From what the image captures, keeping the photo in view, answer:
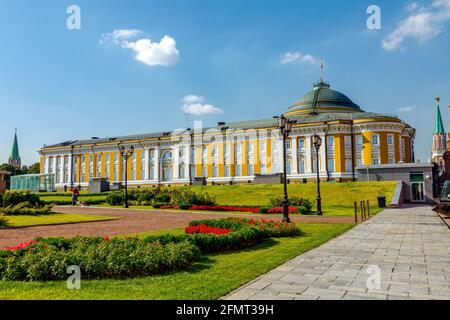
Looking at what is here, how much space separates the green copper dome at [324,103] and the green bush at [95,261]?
61.8 meters

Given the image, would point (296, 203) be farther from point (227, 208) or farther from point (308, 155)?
point (308, 155)

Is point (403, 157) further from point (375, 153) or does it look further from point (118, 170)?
point (118, 170)

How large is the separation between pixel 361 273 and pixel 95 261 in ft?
16.6

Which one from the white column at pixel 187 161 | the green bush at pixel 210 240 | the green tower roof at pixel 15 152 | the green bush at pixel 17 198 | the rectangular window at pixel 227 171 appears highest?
the green tower roof at pixel 15 152

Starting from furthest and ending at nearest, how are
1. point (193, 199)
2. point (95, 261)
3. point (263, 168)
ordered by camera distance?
point (263, 168) → point (193, 199) → point (95, 261)

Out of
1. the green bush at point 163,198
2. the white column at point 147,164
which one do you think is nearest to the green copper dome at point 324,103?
the white column at point 147,164

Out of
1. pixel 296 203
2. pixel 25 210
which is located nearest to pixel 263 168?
pixel 296 203

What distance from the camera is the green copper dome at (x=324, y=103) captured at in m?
65.4

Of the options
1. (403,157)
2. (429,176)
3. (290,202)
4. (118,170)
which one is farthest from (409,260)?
(118,170)

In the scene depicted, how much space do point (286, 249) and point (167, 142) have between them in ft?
200

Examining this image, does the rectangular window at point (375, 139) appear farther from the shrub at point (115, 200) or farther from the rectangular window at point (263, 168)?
the shrub at point (115, 200)

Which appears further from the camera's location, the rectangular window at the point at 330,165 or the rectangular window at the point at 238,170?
the rectangular window at the point at 238,170

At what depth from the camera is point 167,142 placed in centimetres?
6875

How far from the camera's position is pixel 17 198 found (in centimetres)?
2264
